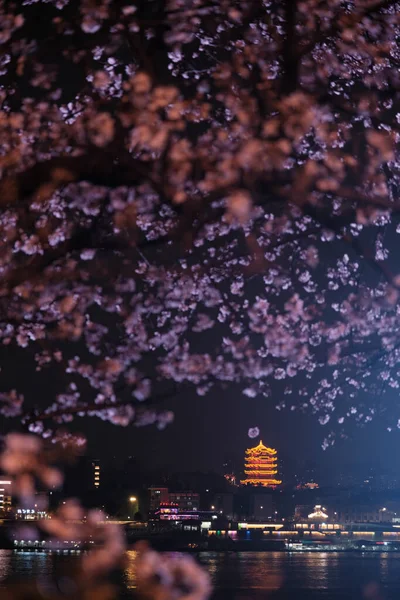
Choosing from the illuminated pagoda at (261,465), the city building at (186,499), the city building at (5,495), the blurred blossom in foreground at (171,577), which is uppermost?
the blurred blossom in foreground at (171,577)

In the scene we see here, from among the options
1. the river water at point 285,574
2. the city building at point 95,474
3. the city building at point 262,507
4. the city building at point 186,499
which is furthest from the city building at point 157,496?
the river water at point 285,574

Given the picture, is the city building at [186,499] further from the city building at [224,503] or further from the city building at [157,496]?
the city building at [157,496]

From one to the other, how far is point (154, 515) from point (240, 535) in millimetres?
14321

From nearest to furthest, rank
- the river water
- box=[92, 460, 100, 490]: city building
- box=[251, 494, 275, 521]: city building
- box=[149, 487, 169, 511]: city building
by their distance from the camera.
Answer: the river water → box=[92, 460, 100, 490]: city building → box=[149, 487, 169, 511]: city building → box=[251, 494, 275, 521]: city building

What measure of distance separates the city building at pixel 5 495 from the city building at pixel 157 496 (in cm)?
1749

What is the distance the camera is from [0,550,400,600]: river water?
116ft

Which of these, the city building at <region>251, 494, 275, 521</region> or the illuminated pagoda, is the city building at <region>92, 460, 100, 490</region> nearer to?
the city building at <region>251, 494, 275, 521</region>

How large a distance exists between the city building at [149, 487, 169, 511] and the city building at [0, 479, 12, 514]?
17.5 meters

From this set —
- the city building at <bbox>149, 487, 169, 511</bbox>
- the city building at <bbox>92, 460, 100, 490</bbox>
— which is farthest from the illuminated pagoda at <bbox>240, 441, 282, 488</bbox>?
the city building at <bbox>92, 460, 100, 490</bbox>

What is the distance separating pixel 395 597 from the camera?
34188 millimetres

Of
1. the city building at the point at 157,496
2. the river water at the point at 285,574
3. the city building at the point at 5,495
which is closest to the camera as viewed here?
the river water at the point at 285,574

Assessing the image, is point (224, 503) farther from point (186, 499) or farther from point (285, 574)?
point (285, 574)

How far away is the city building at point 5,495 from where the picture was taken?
100381 mm

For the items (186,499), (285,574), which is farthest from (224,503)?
(285,574)
